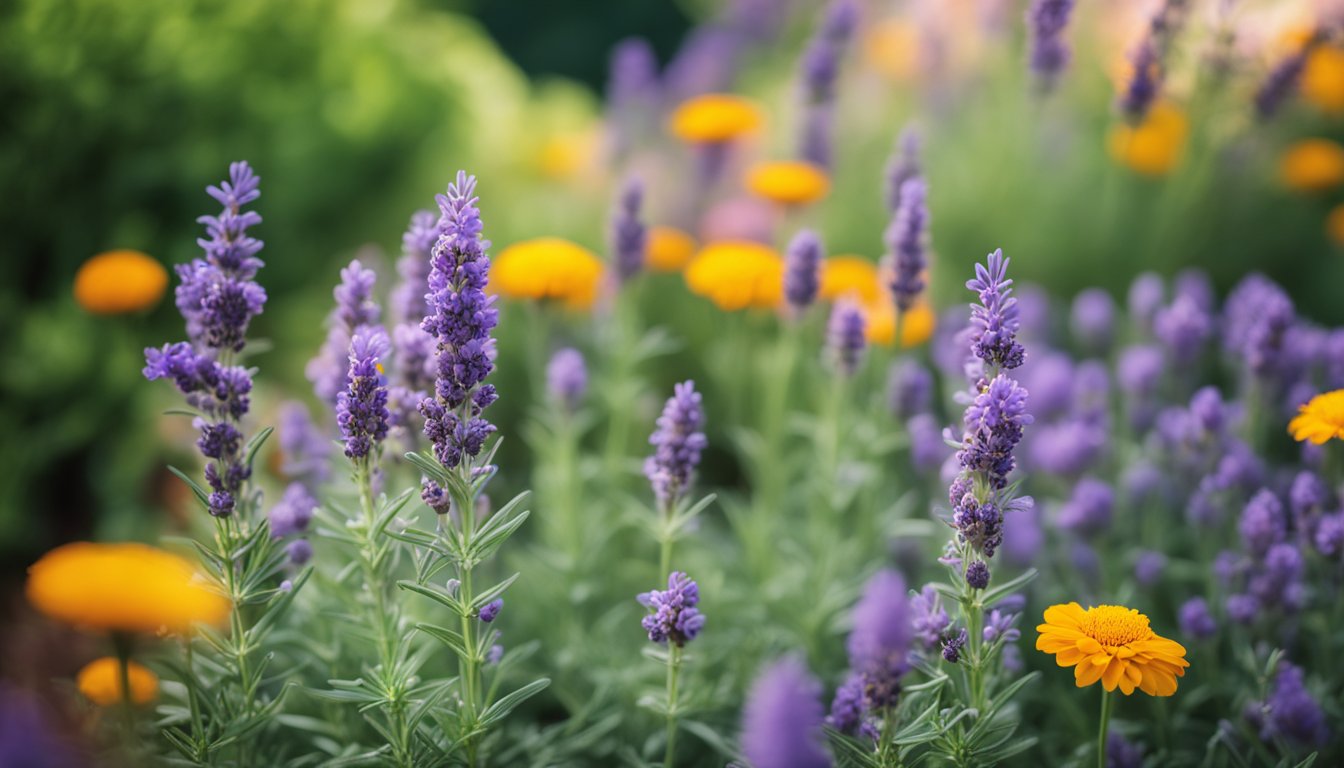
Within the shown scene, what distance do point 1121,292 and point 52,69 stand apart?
4450 mm

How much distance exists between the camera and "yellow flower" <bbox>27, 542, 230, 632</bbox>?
160 centimetres

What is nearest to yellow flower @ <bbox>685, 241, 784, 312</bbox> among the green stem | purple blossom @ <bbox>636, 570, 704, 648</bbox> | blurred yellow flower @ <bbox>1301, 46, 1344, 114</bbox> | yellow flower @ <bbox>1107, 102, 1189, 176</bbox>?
purple blossom @ <bbox>636, 570, 704, 648</bbox>

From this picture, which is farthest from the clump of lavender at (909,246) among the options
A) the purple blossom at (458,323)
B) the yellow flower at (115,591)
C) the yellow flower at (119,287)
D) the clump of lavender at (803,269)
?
the yellow flower at (119,287)

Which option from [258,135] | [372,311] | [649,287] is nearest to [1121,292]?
[649,287]

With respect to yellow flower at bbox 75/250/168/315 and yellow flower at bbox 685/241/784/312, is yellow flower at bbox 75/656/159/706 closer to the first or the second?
yellow flower at bbox 75/250/168/315

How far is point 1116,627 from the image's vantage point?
6.04 feet

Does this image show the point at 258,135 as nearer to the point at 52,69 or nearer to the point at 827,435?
the point at 52,69

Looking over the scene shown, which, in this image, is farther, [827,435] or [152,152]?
[152,152]

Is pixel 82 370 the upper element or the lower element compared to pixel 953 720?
upper

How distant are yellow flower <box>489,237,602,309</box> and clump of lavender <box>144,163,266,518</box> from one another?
1.07 m

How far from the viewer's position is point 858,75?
5.91 m

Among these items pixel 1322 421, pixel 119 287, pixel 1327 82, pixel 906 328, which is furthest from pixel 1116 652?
pixel 1327 82

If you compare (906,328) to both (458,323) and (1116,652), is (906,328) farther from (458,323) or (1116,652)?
(458,323)

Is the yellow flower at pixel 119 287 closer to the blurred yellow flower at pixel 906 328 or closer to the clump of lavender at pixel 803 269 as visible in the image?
the clump of lavender at pixel 803 269
